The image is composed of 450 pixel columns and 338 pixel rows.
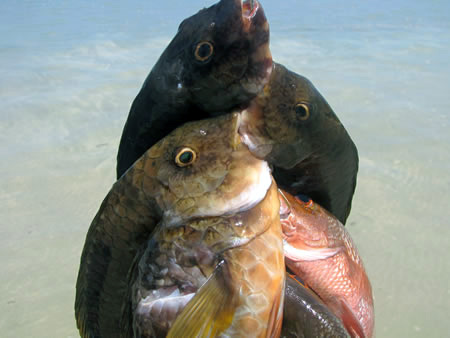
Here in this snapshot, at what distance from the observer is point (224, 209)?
1366mm

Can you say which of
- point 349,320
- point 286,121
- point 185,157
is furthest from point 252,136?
point 349,320

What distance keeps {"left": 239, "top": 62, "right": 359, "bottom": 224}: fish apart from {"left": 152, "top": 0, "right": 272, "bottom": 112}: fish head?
0.09 m

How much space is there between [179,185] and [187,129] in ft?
0.69

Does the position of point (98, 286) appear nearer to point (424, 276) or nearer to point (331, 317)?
point (331, 317)

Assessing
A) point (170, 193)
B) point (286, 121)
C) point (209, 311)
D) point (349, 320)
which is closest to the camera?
point (209, 311)

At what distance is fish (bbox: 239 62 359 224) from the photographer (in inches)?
66.6

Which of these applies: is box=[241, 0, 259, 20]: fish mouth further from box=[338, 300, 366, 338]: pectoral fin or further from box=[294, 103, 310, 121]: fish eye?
box=[338, 300, 366, 338]: pectoral fin

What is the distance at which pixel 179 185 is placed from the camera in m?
1.39

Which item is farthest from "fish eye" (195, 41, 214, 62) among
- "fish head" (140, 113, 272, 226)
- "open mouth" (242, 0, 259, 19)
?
"fish head" (140, 113, 272, 226)

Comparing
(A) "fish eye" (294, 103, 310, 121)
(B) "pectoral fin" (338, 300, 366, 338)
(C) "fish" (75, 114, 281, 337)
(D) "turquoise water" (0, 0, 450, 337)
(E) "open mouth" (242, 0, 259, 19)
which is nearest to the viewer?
(C) "fish" (75, 114, 281, 337)

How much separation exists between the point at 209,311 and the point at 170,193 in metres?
0.35

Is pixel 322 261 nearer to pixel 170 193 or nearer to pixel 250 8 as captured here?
pixel 170 193

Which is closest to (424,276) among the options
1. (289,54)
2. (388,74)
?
(388,74)

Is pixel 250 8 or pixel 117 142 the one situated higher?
pixel 250 8
